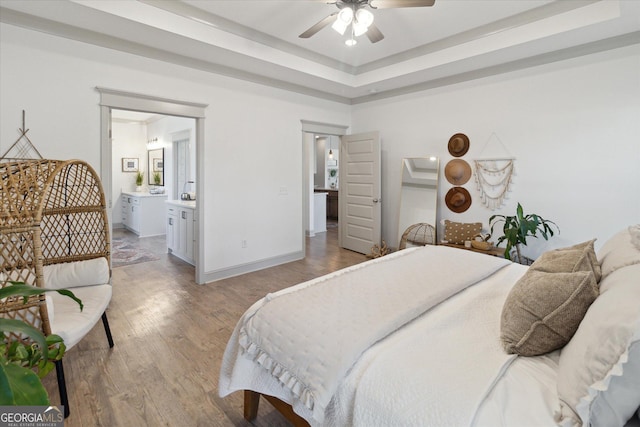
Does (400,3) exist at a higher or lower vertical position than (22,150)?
higher

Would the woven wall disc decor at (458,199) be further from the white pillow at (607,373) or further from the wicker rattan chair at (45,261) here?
the wicker rattan chair at (45,261)

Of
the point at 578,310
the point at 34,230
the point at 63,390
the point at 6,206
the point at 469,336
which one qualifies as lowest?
the point at 63,390

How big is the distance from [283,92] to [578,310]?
4.34 metres

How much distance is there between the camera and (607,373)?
33.3 inches

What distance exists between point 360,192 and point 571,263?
13.4 ft

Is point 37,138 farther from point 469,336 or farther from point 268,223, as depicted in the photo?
point 469,336

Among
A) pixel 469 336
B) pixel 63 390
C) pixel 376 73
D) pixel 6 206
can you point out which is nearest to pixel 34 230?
pixel 6 206

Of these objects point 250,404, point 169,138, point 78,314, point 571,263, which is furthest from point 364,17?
point 169,138

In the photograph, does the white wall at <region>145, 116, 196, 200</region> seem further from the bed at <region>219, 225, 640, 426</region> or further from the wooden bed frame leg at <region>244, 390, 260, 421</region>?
the bed at <region>219, 225, 640, 426</region>

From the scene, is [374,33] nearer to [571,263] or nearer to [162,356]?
[571,263]

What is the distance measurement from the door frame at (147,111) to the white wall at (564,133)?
324 centimetres

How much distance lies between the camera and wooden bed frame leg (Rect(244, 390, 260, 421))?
1.73m

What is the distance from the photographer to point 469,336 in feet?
4.42

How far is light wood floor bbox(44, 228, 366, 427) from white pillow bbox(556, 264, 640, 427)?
1.42 metres
